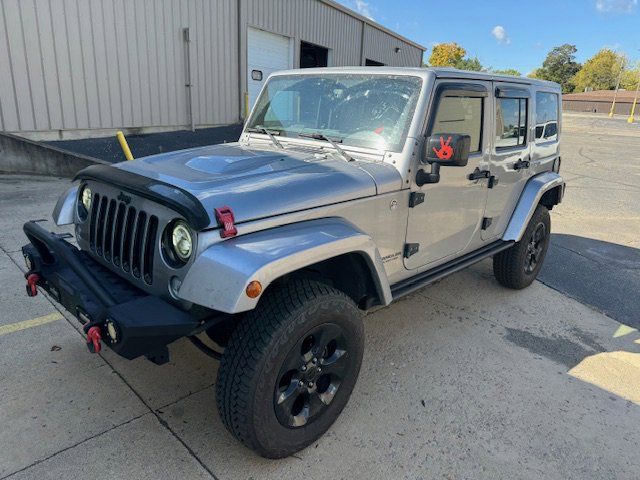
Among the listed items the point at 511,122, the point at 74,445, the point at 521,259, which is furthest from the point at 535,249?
the point at 74,445

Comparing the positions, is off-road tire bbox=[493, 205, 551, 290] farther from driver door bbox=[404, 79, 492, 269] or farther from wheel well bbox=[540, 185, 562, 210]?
driver door bbox=[404, 79, 492, 269]

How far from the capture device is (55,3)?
337 inches

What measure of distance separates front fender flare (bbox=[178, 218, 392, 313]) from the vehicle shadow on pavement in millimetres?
3395

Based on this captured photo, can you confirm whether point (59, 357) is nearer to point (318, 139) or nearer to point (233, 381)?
point (233, 381)

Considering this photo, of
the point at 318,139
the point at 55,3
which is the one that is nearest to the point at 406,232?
the point at 318,139

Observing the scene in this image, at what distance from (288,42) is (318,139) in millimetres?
12385

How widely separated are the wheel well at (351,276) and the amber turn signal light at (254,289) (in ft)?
2.06

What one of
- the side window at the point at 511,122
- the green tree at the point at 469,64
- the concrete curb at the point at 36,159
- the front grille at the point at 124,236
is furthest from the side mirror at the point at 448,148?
the green tree at the point at 469,64

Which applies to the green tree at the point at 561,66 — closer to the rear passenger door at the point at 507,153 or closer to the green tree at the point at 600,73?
the green tree at the point at 600,73

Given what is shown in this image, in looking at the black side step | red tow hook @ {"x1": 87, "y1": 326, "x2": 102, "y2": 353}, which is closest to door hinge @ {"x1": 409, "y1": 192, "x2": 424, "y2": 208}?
the black side step

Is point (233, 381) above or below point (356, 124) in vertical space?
below

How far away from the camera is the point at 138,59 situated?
Answer: 10.1m

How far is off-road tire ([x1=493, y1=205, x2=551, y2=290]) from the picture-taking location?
433 cm

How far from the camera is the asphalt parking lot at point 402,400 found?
2328 mm
